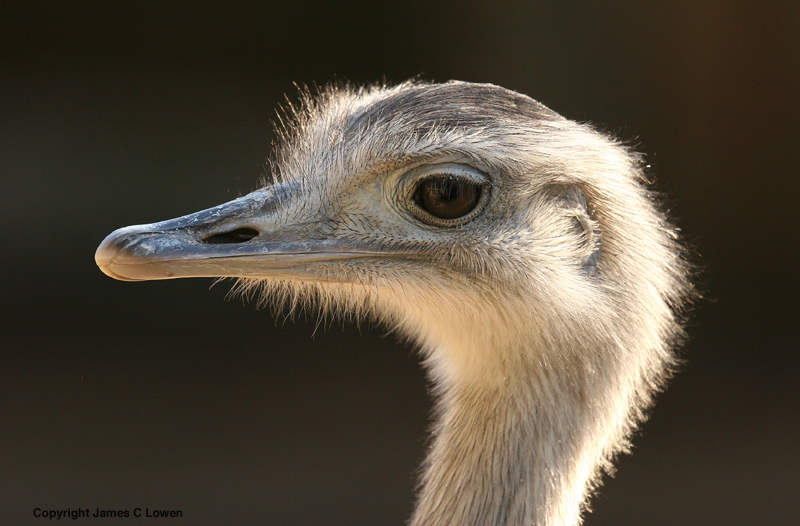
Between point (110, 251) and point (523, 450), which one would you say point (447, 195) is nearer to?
point (523, 450)

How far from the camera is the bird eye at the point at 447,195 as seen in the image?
65.1 inches

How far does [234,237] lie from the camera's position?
5.53ft

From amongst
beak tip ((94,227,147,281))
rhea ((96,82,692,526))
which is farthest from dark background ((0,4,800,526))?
beak tip ((94,227,147,281))

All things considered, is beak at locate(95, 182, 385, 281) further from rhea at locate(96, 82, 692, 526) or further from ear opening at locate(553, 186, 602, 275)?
ear opening at locate(553, 186, 602, 275)

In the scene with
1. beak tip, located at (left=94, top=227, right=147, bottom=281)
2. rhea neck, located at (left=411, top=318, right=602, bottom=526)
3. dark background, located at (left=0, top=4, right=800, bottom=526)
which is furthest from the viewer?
dark background, located at (left=0, top=4, right=800, bottom=526)

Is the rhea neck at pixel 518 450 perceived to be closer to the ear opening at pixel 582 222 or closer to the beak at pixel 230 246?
the ear opening at pixel 582 222

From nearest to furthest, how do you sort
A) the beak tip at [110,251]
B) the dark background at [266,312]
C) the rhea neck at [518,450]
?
the beak tip at [110,251], the rhea neck at [518,450], the dark background at [266,312]

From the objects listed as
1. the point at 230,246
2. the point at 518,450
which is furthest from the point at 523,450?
the point at 230,246

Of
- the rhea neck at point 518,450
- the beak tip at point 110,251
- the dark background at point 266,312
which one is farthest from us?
the dark background at point 266,312

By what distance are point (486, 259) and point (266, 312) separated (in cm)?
296

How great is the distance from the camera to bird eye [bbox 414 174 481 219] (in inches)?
65.1

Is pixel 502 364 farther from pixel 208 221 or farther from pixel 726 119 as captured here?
pixel 726 119

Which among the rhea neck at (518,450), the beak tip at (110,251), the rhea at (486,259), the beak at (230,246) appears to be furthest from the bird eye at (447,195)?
the beak tip at (110,251)

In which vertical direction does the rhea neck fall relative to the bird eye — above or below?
below
